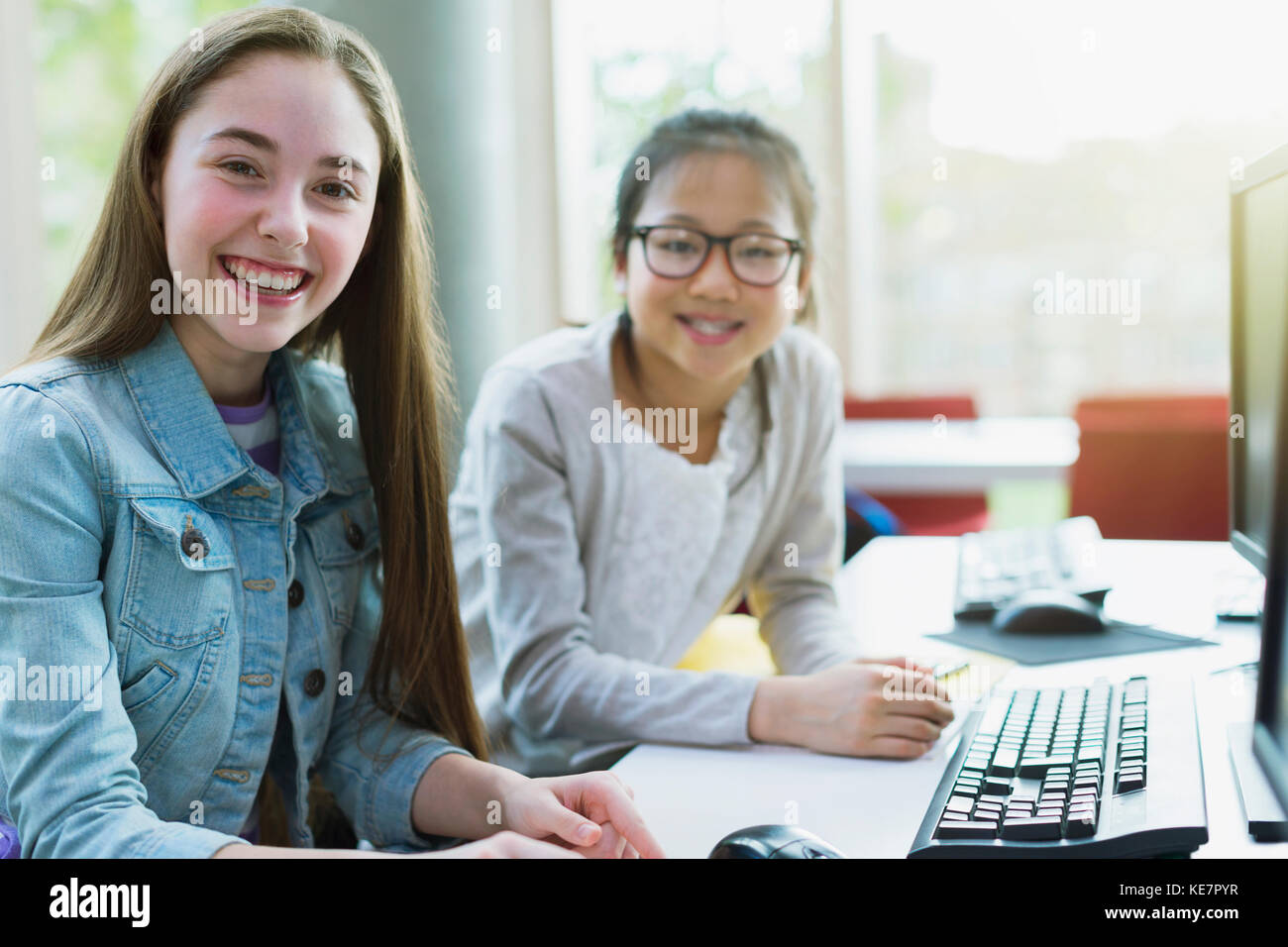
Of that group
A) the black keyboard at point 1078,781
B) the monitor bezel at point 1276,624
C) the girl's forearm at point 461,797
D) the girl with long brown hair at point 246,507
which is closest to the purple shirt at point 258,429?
the girl with long brown hair at point 246,507

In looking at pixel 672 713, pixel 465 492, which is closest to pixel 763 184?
pixel 465 492

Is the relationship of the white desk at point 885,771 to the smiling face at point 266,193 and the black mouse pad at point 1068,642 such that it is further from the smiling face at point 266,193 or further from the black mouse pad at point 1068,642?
the smiling face at point 266,193

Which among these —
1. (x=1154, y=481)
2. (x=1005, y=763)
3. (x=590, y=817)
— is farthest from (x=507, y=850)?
(x=1154, y=481)

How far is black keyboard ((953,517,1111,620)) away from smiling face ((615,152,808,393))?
0.45 m

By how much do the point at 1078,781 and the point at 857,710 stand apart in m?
0.24

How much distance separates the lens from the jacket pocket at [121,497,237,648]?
870 millimetres

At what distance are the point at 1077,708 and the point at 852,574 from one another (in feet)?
2.67

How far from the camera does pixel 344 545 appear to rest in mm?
1051

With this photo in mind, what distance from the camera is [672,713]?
1.09 m

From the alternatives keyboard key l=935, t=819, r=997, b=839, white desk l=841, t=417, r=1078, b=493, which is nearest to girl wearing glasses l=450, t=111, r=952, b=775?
keyboard key l=935, t=819, r=997, b=839

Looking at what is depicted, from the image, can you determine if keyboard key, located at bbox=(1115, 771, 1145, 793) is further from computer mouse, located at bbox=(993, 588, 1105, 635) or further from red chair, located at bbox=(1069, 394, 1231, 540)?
red chair, located at bbox=(1069, 394, 1231, 540)

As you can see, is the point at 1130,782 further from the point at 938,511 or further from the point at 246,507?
the point at 938,511
